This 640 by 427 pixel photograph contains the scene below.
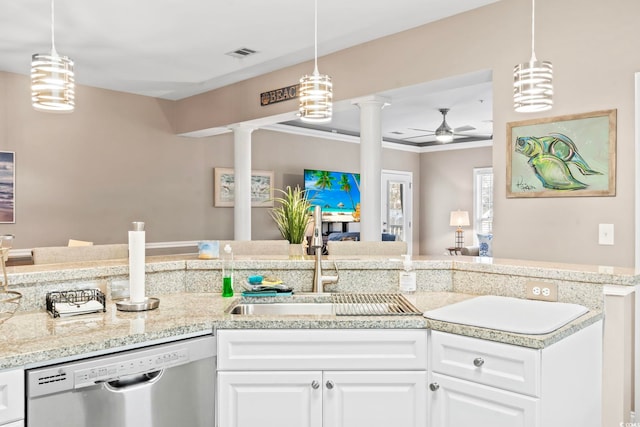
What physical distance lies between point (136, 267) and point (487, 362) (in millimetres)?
1390

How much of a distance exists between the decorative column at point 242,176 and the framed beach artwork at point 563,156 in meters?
3.06

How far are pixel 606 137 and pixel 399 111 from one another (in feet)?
12.8

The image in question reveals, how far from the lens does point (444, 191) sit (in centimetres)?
938

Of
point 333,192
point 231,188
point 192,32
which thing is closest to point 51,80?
point 192,32

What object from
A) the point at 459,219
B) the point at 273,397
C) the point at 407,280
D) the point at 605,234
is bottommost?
the point at 273,397

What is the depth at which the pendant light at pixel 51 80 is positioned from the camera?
2.31m

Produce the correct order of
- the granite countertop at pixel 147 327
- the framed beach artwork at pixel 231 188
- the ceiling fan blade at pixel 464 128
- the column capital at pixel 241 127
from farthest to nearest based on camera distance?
the ceiling fan blade at pixel 464 128 < the framed beach artwork at pixel 231 188 < the column capital at pixel 241 127 < the granite countertop at pixel 147 327

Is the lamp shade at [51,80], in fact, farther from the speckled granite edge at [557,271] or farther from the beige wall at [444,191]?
the beige wall at [444,191]

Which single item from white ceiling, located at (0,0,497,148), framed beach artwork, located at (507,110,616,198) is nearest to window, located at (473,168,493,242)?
white ceiling, located at (0,0,497,148)

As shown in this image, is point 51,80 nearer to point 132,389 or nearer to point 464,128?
point 132,389

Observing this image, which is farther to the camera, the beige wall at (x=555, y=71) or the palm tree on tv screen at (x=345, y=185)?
the palm tree on tv screen at (x=345, y=185)

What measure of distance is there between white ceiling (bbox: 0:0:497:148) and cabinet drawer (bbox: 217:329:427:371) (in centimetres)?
232

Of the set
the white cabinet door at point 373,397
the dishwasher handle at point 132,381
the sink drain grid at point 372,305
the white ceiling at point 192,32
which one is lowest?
the white cabinet door at point 373,397

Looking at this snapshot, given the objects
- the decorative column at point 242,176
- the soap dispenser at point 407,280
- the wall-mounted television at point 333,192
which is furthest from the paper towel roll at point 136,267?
the wall-mounted television at point 333,192
